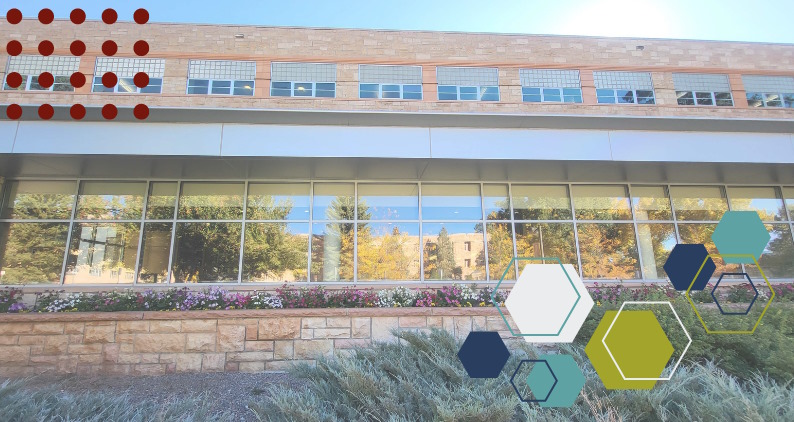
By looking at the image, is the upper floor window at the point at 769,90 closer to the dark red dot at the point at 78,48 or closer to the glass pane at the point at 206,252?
the glass pane at the point at 206,252

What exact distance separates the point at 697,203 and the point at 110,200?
47.8ft

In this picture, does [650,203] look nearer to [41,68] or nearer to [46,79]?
[46,79]

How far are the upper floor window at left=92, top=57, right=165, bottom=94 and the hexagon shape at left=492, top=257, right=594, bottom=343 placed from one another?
41.4 feet

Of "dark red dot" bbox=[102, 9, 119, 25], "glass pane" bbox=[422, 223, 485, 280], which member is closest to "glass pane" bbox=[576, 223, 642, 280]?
"glass pane" bbox=[422, 223, 485, 280]

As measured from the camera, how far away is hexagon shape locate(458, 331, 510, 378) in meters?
1.32

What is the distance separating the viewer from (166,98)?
10.9 m

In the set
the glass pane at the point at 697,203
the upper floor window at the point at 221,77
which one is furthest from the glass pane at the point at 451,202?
the upper floor window at the point at 221,77

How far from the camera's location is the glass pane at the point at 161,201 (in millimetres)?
9336

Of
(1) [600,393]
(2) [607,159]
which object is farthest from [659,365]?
(2) [607,159]

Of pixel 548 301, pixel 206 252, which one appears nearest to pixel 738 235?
pixel 548 301

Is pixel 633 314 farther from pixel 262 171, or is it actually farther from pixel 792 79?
pixel 792 79

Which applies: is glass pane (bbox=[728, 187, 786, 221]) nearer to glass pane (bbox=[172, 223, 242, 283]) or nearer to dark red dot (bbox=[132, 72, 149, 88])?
glass pane (bbox=[172, 223, 242, 283])

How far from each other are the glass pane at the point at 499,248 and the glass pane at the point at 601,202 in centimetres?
190

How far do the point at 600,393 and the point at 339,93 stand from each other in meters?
10.4
